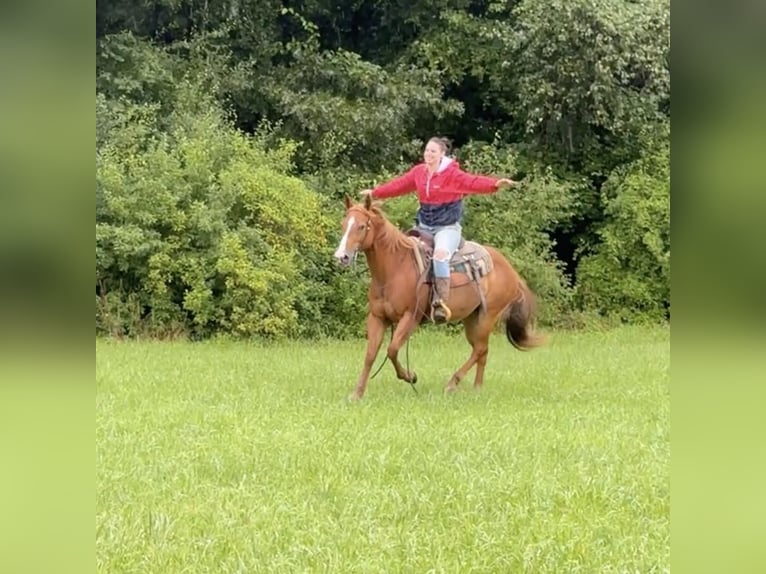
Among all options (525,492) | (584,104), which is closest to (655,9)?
(584,104)

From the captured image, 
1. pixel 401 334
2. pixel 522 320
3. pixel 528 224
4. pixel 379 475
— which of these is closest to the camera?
pixel 379 475

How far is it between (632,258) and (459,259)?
9344mm

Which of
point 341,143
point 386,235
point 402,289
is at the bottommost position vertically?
point 402,289

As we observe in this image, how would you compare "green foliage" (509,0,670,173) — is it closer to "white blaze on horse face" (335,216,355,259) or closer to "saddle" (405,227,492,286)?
"saddle" (405,227,492,286)

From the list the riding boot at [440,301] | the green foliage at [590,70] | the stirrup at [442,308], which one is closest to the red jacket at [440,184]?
the riding boot at [440,301]

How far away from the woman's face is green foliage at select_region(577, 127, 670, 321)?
9.11 m

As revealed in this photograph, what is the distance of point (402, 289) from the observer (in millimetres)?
7914

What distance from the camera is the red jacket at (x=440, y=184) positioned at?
8.00 meters

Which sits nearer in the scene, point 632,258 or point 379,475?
point 379,475

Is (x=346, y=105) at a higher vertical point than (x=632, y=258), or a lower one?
higher

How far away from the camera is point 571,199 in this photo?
16.7m

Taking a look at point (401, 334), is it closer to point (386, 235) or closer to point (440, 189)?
point (386, 235)

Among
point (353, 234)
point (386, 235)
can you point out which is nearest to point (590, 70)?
point (386, 235)
